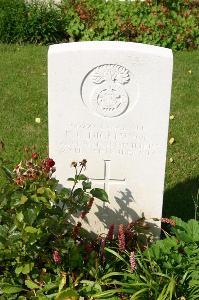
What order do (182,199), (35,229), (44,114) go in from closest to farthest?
(35,229) < (182,199) < (44,114)

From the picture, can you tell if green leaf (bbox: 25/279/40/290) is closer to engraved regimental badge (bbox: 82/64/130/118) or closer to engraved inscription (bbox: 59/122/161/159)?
engraved inscription (bbox: 59/122/161/159)

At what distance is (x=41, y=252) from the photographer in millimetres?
3064

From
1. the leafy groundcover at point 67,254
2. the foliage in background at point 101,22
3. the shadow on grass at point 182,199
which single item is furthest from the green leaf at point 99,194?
the foliage in background at point 101,22

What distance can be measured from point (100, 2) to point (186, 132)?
8.76ft

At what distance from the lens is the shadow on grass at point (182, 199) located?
13.5ft

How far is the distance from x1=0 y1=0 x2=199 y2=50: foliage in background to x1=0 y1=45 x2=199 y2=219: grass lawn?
0.20 meters

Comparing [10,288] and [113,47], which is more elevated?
[113,47]

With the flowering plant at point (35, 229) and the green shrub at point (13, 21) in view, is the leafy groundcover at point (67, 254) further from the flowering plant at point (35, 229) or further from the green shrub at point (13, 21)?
the green shrub at point (13, 21)

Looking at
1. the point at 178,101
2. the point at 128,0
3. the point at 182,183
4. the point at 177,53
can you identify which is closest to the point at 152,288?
the point at 182,183

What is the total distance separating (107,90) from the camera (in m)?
3.12

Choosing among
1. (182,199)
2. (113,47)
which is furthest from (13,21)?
(113,47)

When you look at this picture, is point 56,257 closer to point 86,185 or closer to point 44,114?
point 86,185

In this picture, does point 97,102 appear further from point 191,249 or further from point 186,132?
point 186,132

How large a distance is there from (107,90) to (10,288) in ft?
3.74
